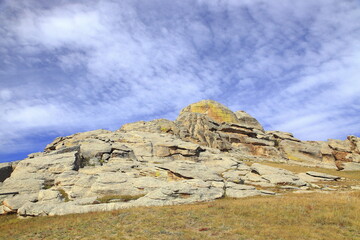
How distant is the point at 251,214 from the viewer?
21.2 m

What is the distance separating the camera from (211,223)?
1889 centimetres

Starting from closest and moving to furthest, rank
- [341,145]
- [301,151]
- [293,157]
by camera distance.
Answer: [341,145], [293,157], [301,151]

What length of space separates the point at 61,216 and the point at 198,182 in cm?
1662

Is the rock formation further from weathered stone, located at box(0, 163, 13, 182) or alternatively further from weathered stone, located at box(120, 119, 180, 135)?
weathered stone, located at box(120, 119, 180, 135)

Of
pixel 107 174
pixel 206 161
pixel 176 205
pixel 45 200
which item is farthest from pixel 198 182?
pixel 206 161

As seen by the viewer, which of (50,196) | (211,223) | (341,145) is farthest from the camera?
(341,145)

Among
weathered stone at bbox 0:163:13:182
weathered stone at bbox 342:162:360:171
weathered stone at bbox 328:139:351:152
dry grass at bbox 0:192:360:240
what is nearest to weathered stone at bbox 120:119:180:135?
weathered stone at bbox 0:163:13:182

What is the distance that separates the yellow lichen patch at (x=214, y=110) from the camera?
104m

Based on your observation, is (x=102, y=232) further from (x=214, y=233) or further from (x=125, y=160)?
(x=125, y=160)

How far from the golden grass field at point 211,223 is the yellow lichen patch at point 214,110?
7986cm

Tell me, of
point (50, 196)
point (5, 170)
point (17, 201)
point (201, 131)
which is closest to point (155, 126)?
point (201, 131)

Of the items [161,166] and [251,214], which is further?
[161,166]

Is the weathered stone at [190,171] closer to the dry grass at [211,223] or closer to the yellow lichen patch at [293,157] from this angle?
the dry grass at [211,223]

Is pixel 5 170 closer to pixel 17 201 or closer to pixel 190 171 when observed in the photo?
pixel 17 201
